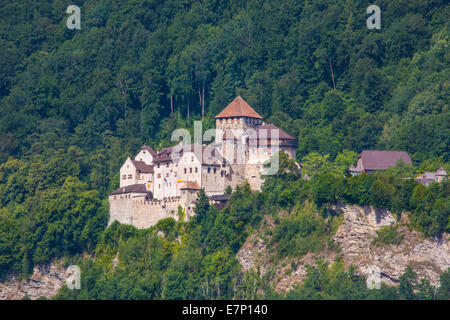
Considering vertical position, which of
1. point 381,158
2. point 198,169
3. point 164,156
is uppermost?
point 164,156

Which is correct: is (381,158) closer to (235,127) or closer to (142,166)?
(235,127)

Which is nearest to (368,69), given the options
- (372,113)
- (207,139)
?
(372,113)

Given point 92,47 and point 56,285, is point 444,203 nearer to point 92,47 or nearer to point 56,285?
point 56,285

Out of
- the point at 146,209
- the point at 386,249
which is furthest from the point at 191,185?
the point at 386,249

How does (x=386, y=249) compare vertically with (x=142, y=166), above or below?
below

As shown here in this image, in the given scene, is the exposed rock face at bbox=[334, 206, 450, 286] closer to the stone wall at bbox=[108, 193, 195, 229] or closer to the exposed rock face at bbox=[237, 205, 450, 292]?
the exposed rock face at bbox=[237, 205, 450, 292]

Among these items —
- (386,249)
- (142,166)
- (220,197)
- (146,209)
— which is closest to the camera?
(386,249)

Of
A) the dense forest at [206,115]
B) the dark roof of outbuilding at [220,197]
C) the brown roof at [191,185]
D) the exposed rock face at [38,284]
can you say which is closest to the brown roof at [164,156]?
the brown roof at [191,185]
